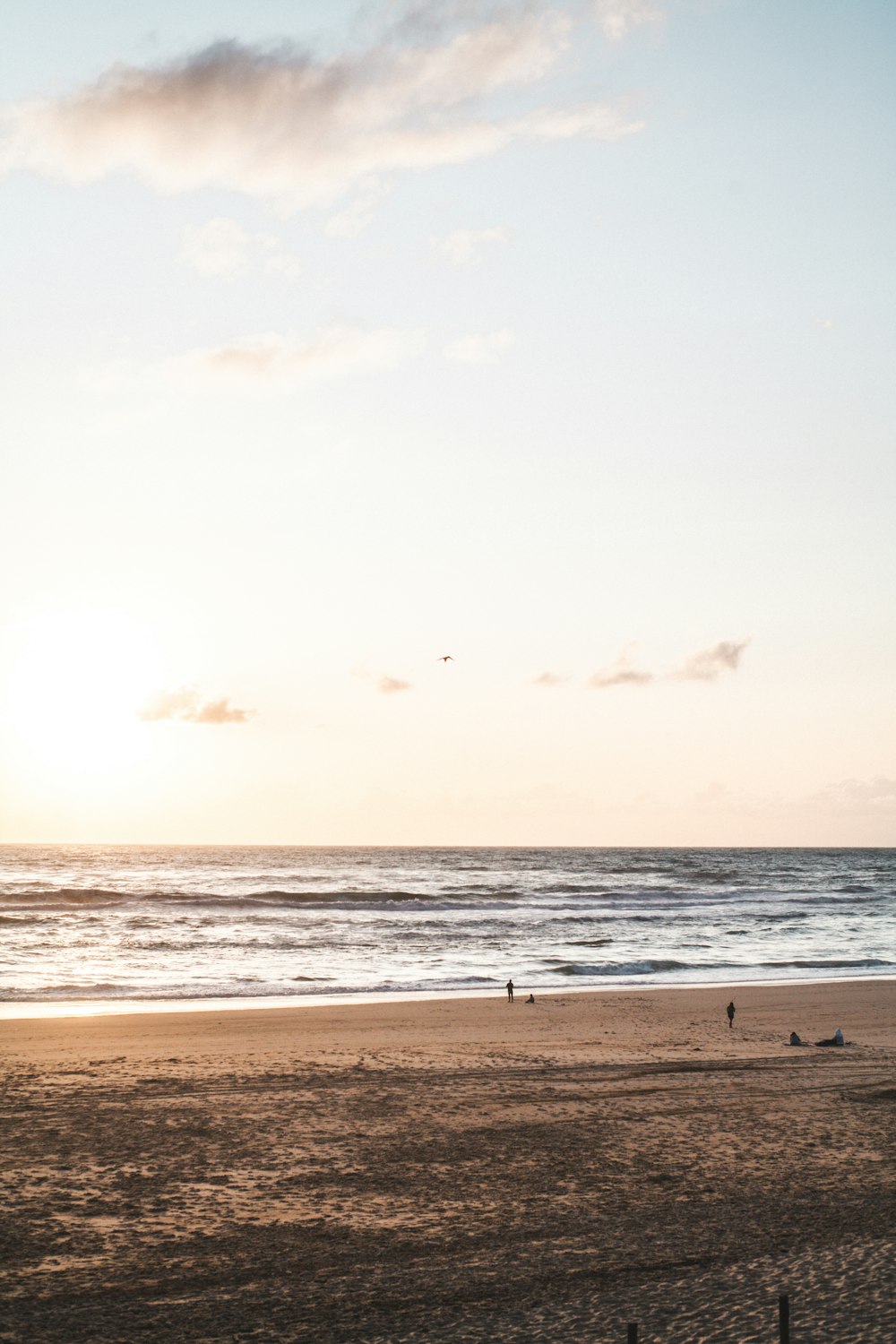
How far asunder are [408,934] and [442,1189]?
3514 cm

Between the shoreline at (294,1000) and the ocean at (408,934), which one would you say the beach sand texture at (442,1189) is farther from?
the ocean at (408,934)

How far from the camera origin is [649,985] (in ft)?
104

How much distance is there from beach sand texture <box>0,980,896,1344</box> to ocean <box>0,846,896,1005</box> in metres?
11.3

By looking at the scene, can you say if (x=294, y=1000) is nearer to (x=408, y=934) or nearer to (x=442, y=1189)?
(x=442, y=1189)

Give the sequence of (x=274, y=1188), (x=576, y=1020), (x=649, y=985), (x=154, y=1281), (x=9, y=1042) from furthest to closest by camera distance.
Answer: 1. (x=649, y=985)
2. (x=576, y=1020)
3. (x=9, y=1042)
4. (x=274, y=1188)
5. (x=154, y=1281)

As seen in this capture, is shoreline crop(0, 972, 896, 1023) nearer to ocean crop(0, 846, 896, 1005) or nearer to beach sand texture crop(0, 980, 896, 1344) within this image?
ocean crop(0, 846, 896, 1005)

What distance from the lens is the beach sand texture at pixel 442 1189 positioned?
887 centimetres

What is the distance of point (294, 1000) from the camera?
27.8 meters

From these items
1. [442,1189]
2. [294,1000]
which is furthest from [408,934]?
[442,1189]

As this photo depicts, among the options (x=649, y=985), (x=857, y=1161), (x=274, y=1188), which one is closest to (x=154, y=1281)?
(x=274, y=1188)

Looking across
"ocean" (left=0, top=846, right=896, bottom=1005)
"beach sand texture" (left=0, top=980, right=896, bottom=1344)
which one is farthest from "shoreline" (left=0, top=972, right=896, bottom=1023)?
"beach sand texture" (left=0, top=980, right=896, bottom=1344)

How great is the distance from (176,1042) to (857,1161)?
12.7 metres

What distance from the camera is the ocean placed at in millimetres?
32156

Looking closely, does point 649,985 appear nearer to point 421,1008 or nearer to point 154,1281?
point 421,1008
